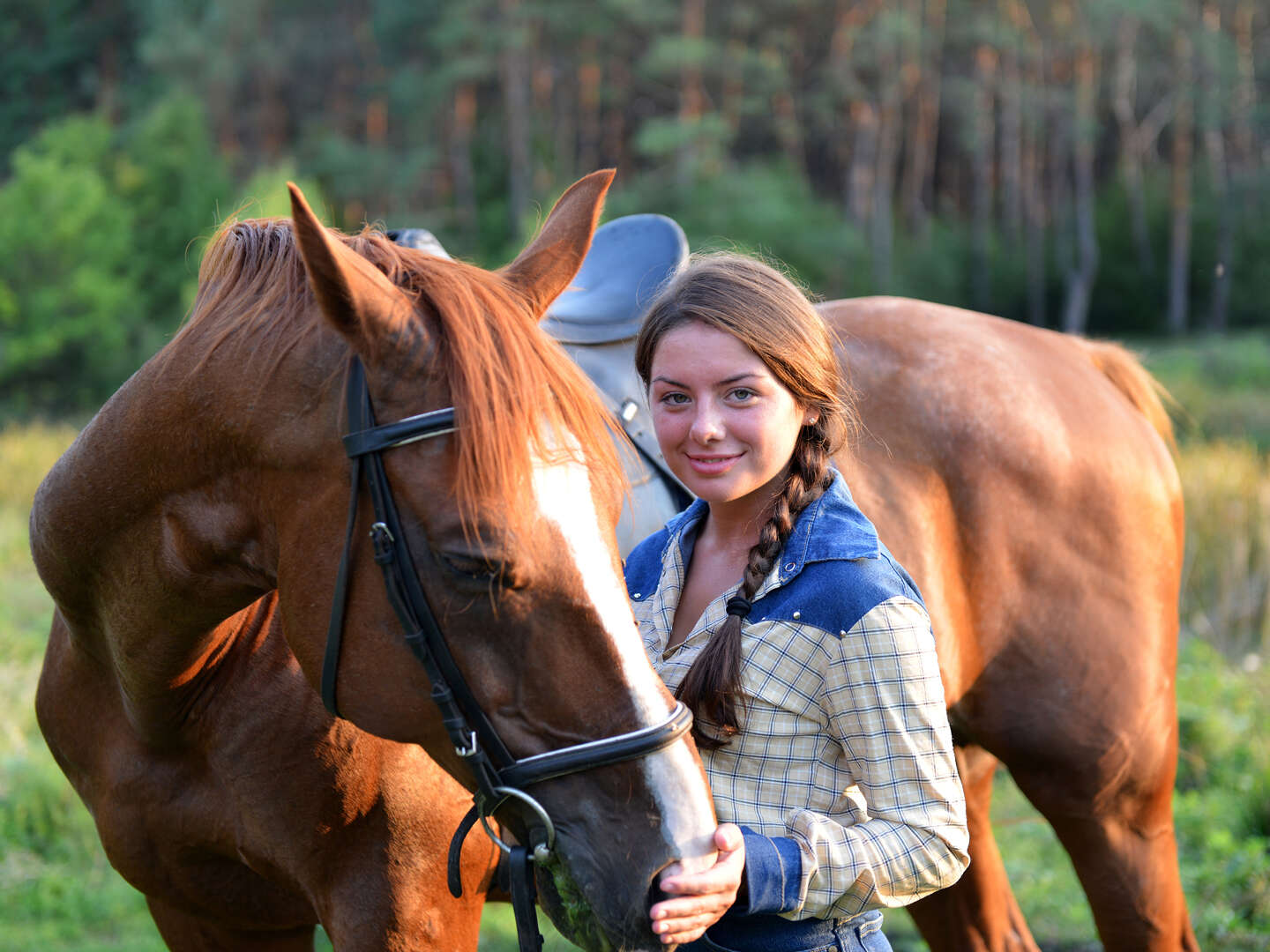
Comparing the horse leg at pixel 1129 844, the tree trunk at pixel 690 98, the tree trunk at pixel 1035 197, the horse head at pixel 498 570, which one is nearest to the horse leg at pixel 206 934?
the horse head at pixel 498 570

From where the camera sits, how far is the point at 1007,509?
259cm

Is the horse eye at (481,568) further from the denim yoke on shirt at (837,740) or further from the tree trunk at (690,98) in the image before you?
the tree trunk at (690,98)

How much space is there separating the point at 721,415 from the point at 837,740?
49 centimetres

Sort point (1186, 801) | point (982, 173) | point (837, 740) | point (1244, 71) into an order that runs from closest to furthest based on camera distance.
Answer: point (837, 740) < point (1186, 801) < point (1244, 71) < point (982, 173)

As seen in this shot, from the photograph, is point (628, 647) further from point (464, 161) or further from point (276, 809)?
point (464, 161)

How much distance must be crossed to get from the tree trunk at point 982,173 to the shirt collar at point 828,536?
2699 cm

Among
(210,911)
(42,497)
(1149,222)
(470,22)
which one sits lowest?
(1149,222)

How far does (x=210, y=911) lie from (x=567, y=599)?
119cm

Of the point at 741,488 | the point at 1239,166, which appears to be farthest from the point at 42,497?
the point at 1239,166

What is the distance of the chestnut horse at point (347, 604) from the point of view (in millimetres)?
1312

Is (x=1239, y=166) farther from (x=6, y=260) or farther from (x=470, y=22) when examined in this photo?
(x=6, y=260)

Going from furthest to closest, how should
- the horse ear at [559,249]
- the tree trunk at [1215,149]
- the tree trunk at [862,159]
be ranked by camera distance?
the tree trunk at [862,159]
the tree trunk at [1215,149]
the horse ear at [559,249]

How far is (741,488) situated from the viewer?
156cm

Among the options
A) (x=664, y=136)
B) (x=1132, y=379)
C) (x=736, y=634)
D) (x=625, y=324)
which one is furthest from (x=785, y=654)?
(x=664, y=136)
